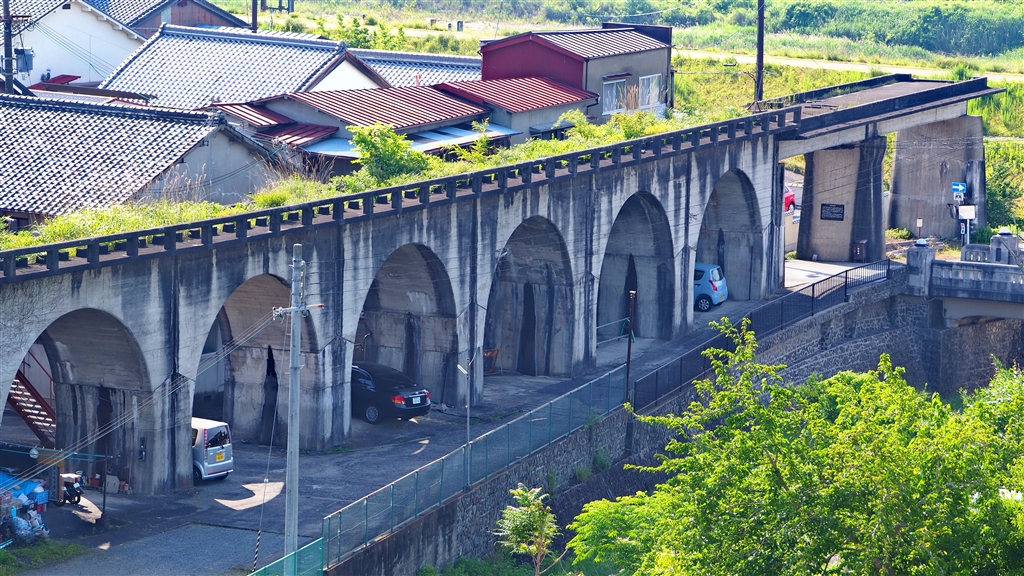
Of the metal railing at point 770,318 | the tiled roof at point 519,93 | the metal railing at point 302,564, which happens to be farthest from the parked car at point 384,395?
the tiled roof at point 519,93

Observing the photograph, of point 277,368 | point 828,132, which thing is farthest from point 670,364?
point 828,132

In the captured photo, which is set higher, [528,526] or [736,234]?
[736,234]

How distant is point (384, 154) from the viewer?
141ft

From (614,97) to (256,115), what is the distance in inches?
680

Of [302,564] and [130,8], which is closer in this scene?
[302,564]

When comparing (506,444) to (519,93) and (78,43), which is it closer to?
(519,93)

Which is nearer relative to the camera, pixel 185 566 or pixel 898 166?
pixel 185 566

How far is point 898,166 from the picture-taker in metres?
71.1

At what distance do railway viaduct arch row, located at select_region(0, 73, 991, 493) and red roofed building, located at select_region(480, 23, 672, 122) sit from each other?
5707mm

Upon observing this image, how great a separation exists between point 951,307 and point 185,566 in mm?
38888

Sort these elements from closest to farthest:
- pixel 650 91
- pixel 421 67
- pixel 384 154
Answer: pixel 384 154, pixel 650 91, pixel 421 67

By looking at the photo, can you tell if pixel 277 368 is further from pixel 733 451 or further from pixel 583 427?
pixel 733 451

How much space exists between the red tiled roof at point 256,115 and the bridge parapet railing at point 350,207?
26.9 ft

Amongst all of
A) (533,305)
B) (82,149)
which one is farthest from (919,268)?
(82,149)
